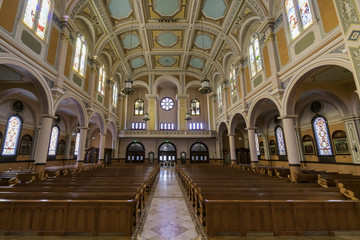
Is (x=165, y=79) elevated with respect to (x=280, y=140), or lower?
elevated

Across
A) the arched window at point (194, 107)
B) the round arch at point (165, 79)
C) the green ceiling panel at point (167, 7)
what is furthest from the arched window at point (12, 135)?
the arched window at point (194, 107)

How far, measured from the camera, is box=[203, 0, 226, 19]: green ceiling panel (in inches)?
422

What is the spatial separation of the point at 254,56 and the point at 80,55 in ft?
37.1

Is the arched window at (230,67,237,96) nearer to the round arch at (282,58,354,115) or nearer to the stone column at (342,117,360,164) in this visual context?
the round arch at (282,58,354,115)

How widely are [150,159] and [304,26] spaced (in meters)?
17.6

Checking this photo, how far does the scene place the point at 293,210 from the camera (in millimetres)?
3500

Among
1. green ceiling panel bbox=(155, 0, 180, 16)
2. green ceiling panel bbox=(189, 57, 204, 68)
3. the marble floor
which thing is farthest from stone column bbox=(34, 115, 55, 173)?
green ceiling panel bbox=(189, 57, 204, 68)

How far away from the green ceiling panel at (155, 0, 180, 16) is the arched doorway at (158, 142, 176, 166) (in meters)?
13.7

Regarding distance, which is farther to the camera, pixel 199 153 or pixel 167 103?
pixel 167 103

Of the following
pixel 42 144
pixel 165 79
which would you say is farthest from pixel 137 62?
pixel 42 144

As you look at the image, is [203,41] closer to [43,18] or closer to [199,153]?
[43,18]

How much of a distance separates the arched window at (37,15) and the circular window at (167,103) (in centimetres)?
1510

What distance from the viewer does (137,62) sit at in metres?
17.9

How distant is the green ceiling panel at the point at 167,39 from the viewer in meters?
14.2
